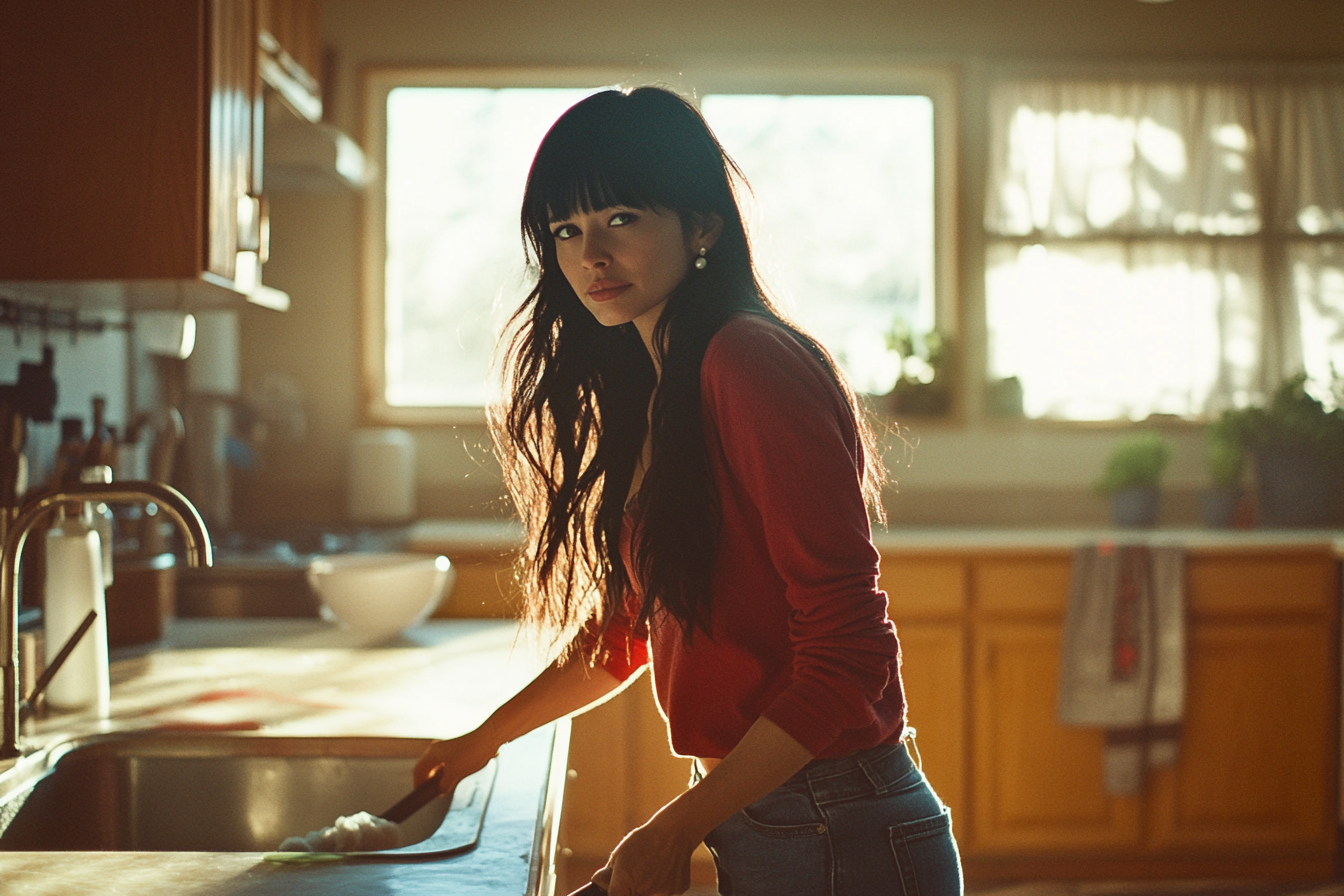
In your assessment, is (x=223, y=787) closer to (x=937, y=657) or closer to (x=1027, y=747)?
(x=937, y=657)

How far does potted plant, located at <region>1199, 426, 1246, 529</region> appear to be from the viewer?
3297 millimetres

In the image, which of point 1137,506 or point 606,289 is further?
point 1137,506

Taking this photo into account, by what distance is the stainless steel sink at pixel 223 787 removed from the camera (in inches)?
49.2

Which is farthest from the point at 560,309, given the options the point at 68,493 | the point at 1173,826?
the point at 1173,826

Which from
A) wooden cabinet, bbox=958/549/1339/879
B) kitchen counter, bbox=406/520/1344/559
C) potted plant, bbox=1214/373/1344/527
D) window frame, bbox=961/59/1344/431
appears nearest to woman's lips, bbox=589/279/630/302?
kitchen counter, bbox=406/520/1344/559

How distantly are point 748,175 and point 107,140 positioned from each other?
2.43 metres

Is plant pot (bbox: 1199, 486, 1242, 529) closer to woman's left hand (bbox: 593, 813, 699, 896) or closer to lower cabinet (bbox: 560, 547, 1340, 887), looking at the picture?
lower cabinet (bbox: 560, 547, 1340, 887)

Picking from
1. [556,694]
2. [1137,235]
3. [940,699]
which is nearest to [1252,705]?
[940,699]

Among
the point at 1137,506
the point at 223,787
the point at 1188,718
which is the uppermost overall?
the point at 1137,506

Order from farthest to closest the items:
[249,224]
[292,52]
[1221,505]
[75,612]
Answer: [1221,505] < [292,52] < [249,224] < [75,612]

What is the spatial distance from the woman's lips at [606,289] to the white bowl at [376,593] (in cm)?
99

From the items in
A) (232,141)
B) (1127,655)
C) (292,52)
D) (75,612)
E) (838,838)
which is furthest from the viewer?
(1127,655)

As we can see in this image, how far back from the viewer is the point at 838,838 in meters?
0.91

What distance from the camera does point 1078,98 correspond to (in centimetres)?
354
